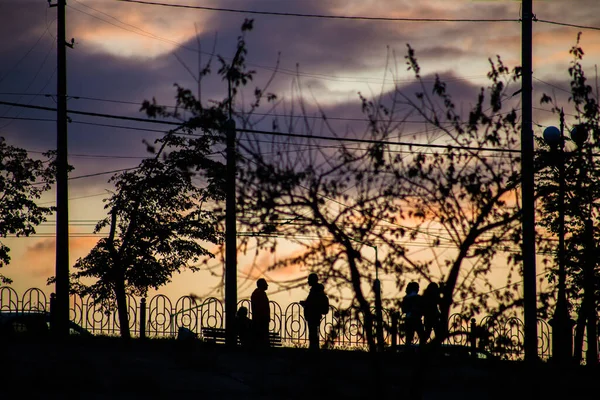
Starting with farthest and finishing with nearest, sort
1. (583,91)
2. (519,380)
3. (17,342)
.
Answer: (17,342)
(519,380)
(583,91)

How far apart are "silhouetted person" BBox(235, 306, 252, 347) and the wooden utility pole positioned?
469cm

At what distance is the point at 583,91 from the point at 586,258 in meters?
2.85

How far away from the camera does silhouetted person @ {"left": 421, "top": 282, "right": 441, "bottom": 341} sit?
995 centimetres

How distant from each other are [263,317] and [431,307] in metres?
9.20

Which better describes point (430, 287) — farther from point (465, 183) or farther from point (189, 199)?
point (189, 199)

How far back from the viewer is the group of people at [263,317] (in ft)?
54.1

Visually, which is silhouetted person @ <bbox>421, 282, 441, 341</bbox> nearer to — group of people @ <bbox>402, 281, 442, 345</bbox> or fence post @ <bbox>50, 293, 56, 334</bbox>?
group of people @ <bbox>402, 281, 442, 345</bbox>

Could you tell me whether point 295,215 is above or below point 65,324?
above

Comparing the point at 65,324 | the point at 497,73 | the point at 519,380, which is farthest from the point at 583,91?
the point at 65,324

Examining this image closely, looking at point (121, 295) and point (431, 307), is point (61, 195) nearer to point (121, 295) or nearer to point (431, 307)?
point (121, 295)

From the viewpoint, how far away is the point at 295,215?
976 centimetres

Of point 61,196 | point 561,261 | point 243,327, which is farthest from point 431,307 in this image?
point 61,196

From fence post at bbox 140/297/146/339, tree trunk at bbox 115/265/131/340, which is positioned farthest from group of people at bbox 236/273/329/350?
tree trunk at bbox 115/265/131/340

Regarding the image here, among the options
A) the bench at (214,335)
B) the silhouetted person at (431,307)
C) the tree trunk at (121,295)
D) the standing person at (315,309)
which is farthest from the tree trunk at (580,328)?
the tree trunk at (121,295)
